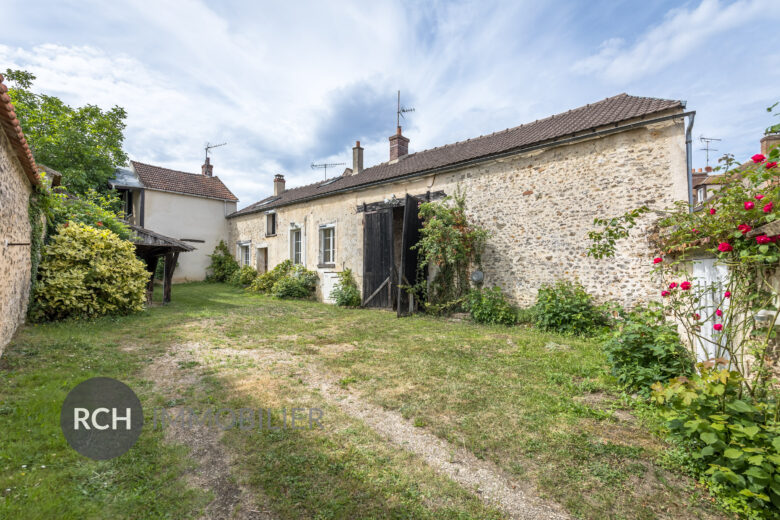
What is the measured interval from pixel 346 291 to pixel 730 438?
929 cm

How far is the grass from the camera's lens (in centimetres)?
198

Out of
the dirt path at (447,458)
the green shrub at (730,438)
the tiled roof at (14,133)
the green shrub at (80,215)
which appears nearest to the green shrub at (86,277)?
the green shrub at (80,215)

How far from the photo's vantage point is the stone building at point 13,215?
4.01 meters

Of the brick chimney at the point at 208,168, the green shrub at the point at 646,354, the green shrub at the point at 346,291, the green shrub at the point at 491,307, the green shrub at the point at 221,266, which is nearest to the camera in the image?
A: the green shrub at the point at 646,354

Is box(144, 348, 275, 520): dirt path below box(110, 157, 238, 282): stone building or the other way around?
below

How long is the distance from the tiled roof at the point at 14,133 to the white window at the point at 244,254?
1122 centimetres

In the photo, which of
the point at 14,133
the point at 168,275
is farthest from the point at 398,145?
the point at 14,133

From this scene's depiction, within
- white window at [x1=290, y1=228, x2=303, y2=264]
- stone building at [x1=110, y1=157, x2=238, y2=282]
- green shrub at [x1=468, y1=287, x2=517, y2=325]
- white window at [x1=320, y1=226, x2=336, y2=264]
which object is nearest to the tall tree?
stone building at [x1=110, y1=157, x2=238, y2=282]

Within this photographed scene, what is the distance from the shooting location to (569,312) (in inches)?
250

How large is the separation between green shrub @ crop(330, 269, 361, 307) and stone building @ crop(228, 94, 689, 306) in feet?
1.08

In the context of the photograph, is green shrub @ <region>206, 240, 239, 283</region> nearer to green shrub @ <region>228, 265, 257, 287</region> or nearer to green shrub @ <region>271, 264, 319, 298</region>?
green shrub @ <region>228, 265, 257, 287</region>

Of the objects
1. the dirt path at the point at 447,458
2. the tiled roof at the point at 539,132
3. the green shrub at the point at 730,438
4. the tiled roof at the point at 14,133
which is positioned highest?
the tiled roof at the point at 539,132

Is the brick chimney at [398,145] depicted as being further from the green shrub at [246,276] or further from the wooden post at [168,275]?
the green shrub at [246,276]

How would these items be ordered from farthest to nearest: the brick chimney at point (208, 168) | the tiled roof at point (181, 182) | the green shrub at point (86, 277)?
1. the brick chimney at point (208, 168)
2. the tiled roof at point (181, 182)
3. the green shrub at point (86, 277)
